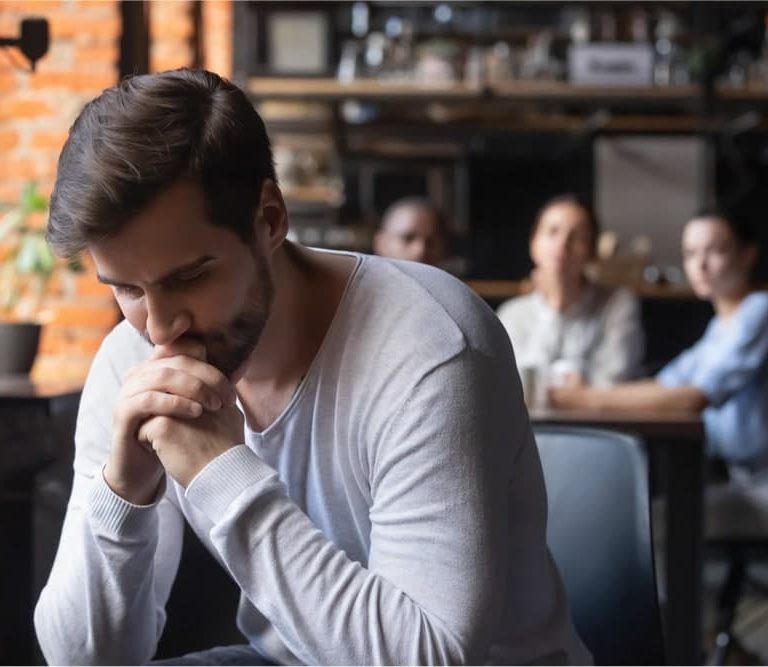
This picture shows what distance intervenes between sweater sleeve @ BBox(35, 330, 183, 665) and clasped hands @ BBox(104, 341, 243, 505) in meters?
0.06

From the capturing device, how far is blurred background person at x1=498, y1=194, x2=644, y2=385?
3.52 m

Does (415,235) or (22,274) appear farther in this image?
→ (415,235)

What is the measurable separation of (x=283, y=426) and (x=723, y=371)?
2.17 meters

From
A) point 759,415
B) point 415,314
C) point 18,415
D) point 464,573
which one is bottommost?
point 759,415

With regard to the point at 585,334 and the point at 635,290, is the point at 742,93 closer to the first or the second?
the point at 635,290

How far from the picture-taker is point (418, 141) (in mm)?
6059

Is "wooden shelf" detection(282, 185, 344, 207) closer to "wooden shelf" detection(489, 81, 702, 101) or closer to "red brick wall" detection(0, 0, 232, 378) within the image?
"wooden shelf" detection(489, 81, 702, 101)

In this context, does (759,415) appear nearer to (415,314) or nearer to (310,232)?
(415,314)

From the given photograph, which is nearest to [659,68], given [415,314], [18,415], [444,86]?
[444,86]

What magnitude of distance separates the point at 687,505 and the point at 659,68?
3.26 meters

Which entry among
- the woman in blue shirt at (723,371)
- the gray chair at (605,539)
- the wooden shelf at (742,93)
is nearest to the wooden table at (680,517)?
the woman in blue shirt at (723,371)

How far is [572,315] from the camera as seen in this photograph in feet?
11.7

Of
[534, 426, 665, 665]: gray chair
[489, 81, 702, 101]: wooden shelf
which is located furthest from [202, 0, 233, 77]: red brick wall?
[534, 426, 665, 665]: gray chair

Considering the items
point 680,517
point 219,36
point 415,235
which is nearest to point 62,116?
point 415,235
